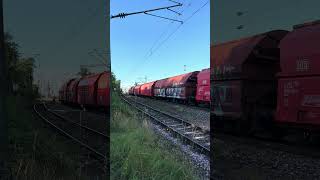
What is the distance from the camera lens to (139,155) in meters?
4.66

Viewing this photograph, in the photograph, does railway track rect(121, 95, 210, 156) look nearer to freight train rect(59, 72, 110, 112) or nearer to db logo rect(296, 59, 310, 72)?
freight train rect(59, 72, 110, 112)

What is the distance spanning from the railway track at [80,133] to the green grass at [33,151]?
221 mm

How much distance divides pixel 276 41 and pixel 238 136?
10.3 feet

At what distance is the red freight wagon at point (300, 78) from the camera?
1044cm

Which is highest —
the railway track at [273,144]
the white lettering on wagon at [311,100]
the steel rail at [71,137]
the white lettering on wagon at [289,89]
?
the white lettering on wagon at [289,89]

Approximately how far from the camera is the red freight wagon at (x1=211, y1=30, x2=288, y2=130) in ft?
41.7

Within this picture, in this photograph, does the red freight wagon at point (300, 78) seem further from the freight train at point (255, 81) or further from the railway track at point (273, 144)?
the railway track at point (273, 144)

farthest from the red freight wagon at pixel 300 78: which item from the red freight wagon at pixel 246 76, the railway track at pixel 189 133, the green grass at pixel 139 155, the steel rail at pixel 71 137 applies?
the green grass at pixel 139 155

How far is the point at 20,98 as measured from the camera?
8672 millimetres

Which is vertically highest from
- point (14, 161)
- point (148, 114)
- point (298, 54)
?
point (298, 54)

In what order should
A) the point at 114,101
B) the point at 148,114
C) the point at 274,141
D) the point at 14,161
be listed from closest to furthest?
the point at 114,101 < the point at 148,114 < the point at 14,161 < the point at 274,141

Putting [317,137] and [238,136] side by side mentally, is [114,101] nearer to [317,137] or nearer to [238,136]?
[317,137]

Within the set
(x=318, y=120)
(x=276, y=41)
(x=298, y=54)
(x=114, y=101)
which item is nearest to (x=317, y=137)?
(x=318, y=120)

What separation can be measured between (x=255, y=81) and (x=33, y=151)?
25.8 ft
